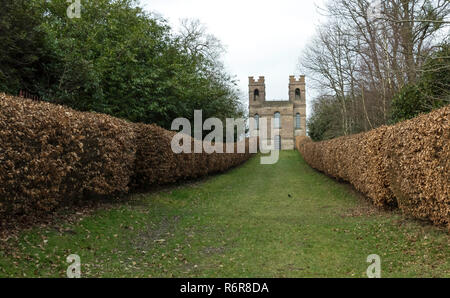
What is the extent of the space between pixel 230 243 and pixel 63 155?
4.04 m

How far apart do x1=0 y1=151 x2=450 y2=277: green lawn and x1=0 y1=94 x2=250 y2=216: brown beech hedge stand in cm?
69

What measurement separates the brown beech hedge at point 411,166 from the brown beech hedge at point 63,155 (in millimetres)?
7205

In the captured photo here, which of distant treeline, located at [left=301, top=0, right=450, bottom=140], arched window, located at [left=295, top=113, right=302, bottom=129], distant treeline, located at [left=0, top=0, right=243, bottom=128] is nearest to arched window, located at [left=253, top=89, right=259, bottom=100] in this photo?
arched window, located at [left=295, top=113, right=302, bottom=129]

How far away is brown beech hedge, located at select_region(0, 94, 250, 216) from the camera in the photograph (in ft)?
20.2

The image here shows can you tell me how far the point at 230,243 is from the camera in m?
7.53

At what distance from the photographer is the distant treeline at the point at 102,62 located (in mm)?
14133

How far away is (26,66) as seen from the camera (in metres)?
14.7

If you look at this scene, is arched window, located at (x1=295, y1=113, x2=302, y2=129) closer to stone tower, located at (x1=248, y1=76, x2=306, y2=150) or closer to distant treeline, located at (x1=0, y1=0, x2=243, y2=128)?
stone tower, located at (x1=248, y1=76, x2=306, y2=150)

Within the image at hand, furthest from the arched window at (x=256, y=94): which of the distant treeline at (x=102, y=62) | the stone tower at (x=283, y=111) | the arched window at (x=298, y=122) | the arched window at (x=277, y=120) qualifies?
the distant treeline at (x=102, y=62)

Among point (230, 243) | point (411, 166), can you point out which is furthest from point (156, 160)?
point (411, 166)

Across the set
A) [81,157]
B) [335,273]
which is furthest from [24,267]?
[335,273]

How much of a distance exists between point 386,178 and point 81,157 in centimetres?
785

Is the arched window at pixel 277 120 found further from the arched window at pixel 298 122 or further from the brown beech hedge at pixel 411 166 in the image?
the brown beech hedge at pixel 411 166

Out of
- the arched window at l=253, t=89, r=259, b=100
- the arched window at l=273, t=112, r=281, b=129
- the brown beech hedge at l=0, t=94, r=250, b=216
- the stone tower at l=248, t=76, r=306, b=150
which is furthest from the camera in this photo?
the arched window at l=253, t=89, r=259, b=100
